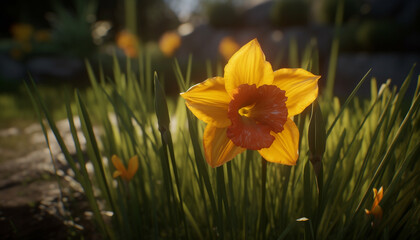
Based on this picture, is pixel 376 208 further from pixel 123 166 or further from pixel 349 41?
pixel 349 41

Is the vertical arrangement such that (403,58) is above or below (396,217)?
above

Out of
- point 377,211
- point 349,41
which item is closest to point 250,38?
point 349,41

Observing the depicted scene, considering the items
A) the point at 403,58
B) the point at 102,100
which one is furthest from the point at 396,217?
the point at 403,58

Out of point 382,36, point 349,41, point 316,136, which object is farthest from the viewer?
point 349,41

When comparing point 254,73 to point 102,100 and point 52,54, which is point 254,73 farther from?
point 52,54

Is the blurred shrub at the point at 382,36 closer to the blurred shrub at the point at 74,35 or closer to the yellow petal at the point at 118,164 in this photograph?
the blurred shrub at the point at 74,35

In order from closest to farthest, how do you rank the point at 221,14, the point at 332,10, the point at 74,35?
the point at 74,35 < the point at 332,10 < the point at 221,14
